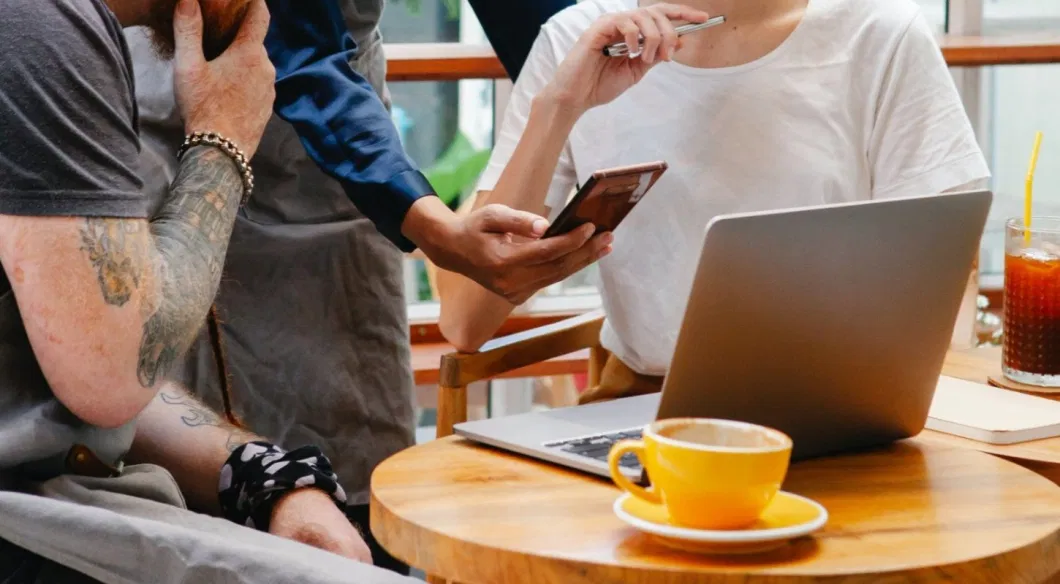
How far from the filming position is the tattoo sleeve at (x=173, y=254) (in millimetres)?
1085

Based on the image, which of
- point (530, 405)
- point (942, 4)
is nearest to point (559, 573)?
point (530, 405)

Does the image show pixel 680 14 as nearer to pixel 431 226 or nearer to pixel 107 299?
pixel 431 226

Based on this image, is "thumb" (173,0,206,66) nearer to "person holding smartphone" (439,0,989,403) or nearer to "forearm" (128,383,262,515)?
"forearm" (128,383,262,515)

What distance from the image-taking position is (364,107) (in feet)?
6.04

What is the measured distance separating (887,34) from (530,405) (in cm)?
168

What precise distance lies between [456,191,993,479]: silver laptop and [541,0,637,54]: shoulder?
81 centimetres

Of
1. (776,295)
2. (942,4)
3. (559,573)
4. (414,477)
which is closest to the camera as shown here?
(559,573)

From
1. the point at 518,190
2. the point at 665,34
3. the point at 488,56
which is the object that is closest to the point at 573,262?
the point at 518,190

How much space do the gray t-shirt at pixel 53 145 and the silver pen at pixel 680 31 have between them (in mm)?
717

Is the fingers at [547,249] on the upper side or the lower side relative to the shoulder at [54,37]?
lower

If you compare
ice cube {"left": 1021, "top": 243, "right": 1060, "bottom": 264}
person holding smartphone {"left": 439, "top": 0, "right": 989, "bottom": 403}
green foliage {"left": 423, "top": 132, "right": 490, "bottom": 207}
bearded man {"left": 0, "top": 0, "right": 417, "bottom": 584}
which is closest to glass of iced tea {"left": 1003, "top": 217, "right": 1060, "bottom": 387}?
ice cube {"left": 1021, "top": 243, "right": 1060, "bottom": 264}

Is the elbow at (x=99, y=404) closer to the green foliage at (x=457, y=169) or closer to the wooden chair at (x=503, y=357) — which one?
the wooden chair at (x=503, y=357)

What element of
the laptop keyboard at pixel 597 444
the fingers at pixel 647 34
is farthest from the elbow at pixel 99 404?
the fingers at pixel 647 34

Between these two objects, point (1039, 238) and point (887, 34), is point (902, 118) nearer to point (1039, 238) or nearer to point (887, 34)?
point (887, 34)
